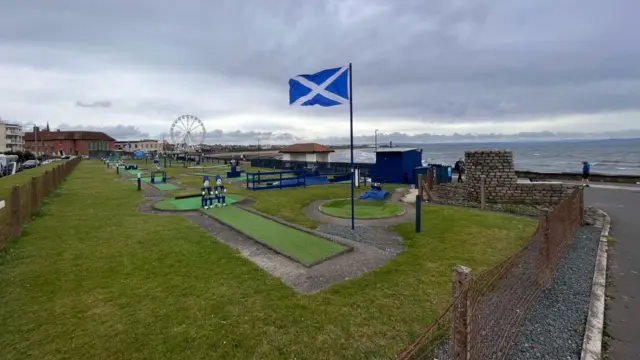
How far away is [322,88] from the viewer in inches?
371

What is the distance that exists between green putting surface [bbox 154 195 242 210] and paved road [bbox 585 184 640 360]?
1277cm

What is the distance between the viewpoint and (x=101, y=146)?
112m

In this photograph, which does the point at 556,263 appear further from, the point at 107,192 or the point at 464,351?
the point at 107,192

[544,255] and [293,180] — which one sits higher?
[293,180]

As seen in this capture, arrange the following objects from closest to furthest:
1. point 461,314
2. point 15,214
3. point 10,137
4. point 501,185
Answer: point 461,314
point 15,214
point 501,185
point 10,137

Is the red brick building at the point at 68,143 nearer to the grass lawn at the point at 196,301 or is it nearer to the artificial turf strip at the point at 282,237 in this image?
the artificial turf strip at the point at 282,237

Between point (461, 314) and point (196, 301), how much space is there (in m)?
4.07

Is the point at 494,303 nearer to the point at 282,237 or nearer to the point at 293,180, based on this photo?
the point at 282,237

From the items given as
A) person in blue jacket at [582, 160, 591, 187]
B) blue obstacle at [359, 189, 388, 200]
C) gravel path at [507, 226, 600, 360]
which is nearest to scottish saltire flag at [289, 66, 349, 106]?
gravel path at [507, 226, 600, 360]

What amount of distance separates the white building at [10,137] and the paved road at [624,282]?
12045 cm

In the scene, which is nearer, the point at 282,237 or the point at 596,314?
the point at 596,314

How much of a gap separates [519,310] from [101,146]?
132m

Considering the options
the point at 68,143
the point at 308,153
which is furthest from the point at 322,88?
the point at 68,143

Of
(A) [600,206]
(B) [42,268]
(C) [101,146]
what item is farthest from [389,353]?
(C) [101,146]
